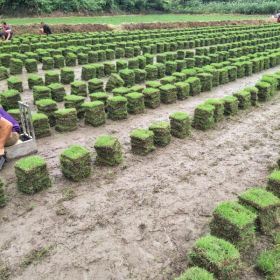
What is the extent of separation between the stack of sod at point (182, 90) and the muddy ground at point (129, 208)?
10.4 feet

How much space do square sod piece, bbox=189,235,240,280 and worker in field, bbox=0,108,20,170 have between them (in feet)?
15.6

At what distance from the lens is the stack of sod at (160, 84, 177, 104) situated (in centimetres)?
1266

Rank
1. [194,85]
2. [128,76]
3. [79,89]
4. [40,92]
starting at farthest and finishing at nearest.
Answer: [128,76]
[194,85]
[79,89]
[40,92]

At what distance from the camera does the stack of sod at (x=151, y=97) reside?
1216cm

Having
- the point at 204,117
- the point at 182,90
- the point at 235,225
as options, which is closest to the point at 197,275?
the point at 235,225

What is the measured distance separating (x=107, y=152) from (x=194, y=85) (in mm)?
6792

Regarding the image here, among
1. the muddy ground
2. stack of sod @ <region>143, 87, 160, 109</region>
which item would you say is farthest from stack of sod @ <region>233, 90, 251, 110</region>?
stack of sod @ <region>143, 87, 160, 109</region>

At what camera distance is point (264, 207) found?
5965 millimetres

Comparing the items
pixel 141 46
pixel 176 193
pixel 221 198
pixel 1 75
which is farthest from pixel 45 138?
pixel 141 46

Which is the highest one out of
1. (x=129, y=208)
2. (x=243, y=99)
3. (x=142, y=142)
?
(x=142, y=142)

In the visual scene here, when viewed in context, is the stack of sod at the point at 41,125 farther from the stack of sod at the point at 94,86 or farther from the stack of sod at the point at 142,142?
the stack of sod at the point at 94,86

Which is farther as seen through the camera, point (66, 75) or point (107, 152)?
point (66, 75)

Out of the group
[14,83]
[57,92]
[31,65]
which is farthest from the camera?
[31,65]

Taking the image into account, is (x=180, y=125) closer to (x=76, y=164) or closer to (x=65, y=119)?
(x=65, y=119)
